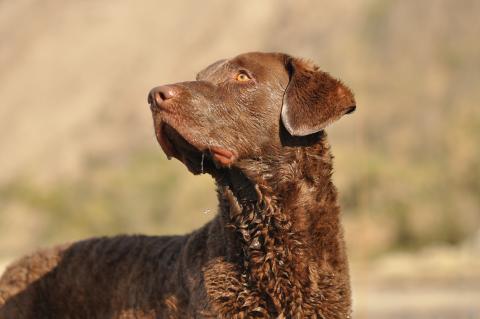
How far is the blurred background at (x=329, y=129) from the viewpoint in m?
28.8

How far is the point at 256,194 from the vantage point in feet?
19.8

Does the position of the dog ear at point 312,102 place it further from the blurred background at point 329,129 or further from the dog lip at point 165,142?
the blurred background at point 329,129

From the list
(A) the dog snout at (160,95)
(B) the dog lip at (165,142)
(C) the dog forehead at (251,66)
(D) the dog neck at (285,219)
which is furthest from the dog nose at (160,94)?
(D) the dog neck at (285,219)

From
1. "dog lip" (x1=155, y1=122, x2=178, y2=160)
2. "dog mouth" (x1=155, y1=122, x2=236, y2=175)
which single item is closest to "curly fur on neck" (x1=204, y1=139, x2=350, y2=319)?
"dog mouth" (x1=155, y1=122, x2=236, y2=175)

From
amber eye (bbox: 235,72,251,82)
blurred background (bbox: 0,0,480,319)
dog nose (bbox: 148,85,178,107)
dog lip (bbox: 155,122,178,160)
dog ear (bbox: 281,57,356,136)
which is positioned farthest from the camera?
blurred background (bbox: 0,0,480,319)

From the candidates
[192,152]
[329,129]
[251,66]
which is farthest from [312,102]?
[329,129]

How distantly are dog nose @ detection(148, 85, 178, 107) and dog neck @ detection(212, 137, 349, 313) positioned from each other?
66 cm

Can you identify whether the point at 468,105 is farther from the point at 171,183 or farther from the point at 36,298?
the point at 36,298

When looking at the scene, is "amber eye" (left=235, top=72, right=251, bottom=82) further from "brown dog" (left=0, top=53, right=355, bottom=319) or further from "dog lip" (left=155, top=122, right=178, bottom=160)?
"dog lip" (left=155, top=122, right=178, bottom=160)

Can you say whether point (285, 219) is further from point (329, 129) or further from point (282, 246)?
point (329, 129)

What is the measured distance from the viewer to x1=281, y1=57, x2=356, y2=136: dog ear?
5.93m

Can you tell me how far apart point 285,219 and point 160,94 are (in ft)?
3.64

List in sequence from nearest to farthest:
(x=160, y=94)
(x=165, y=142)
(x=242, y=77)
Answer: (x=160, y=94) → (x=165, y=142) → (x=242, y=77)

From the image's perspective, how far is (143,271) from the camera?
6.48 m
